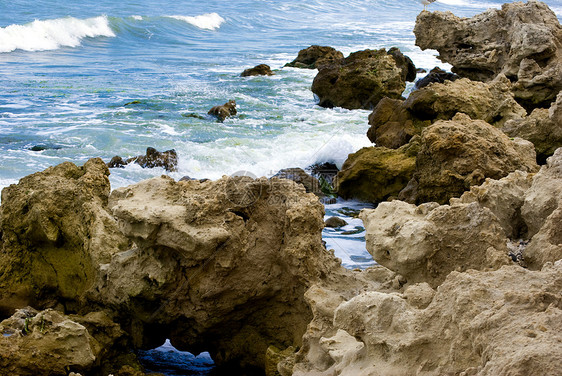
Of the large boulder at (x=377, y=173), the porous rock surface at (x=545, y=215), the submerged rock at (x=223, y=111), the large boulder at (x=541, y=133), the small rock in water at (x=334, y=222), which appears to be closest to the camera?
the porous rock surface at (x=545, y=215)

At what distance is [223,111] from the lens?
45.0 ft

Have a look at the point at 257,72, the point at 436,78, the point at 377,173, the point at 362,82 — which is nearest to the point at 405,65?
the point at 362,82

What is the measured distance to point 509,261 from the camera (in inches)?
115

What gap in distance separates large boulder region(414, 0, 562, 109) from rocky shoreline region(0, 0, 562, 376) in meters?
3.85

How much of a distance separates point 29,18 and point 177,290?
86.8 feet

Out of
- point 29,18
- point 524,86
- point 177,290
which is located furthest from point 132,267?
point 29,18

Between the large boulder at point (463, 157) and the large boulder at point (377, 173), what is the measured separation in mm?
1453

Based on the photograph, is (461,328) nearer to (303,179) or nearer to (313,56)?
(303,179)

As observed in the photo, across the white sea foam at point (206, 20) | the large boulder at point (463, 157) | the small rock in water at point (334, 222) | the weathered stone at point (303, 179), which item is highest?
the large boulder at point (463, 157)

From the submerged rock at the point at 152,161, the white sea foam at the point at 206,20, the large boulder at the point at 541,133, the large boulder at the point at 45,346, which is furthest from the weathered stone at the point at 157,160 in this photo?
the white sea foam at the point at 206,20

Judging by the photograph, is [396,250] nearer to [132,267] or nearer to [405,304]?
[405,304]

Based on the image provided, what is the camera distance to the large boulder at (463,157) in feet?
17.2

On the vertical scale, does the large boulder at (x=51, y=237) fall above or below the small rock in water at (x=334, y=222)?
above

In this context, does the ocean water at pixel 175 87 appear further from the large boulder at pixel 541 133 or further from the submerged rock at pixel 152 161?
the large boulder at pixel 541 133
